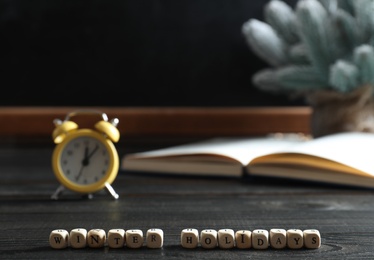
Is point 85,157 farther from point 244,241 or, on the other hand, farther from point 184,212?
point 244,241

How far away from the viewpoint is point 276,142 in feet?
3.99

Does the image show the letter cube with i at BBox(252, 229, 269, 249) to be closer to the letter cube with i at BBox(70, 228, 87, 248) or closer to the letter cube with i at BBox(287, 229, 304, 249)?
the letter cube with i at BBox(287, 229, 304, 249)

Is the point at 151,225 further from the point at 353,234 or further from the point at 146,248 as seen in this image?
the point at 353,234

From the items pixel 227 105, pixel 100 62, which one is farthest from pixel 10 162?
pixel 227 105

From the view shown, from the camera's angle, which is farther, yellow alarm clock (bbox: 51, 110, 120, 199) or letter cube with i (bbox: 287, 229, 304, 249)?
yellow alarm clock (bbox: 51, 110, 120, 199)

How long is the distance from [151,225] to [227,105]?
3.08 ft

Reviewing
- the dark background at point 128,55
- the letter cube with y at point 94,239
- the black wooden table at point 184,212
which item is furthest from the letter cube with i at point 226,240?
the dark background at point 128,55

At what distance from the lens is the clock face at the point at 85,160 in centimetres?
81

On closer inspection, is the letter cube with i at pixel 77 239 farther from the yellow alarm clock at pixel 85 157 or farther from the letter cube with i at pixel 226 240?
the yellow alarm clock at pixel 85 157

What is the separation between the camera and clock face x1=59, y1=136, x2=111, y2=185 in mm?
814

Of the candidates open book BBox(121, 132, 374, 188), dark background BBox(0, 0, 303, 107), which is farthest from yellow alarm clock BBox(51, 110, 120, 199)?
dark background BBox(0, 0, 303, 107)

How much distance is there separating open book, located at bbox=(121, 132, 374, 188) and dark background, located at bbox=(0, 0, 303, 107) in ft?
1.68

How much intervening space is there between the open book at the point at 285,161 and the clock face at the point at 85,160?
208 millimetres

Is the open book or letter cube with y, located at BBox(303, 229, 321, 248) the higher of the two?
the open book
